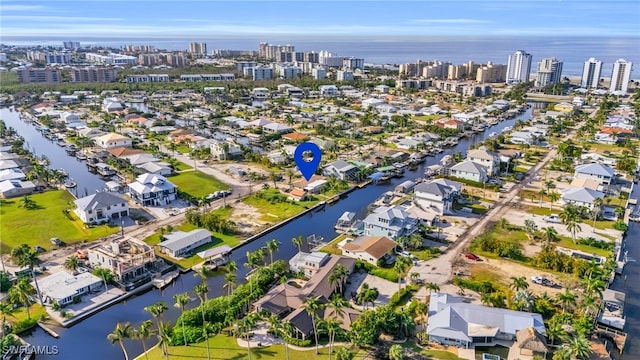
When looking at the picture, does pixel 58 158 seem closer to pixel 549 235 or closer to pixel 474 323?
pixel 474 323

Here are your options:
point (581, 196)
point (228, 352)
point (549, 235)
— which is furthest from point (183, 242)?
point (581, 196)

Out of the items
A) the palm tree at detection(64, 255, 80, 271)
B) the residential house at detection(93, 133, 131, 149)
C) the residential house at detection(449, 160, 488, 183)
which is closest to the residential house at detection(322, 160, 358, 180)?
the residential house at detection(449, 160, 488, 183)

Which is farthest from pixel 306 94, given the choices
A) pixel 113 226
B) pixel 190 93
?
pixel 113 226

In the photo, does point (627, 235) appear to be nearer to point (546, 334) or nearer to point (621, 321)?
point (621, 321)

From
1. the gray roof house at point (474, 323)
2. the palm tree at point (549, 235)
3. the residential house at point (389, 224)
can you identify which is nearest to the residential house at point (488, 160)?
the palm tree at point (549, 235)

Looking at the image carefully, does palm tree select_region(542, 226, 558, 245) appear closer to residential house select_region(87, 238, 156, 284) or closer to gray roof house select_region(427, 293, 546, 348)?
gray roof house select_region(427, 293, 546, 348)

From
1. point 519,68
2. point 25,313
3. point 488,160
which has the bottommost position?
point 25,313
